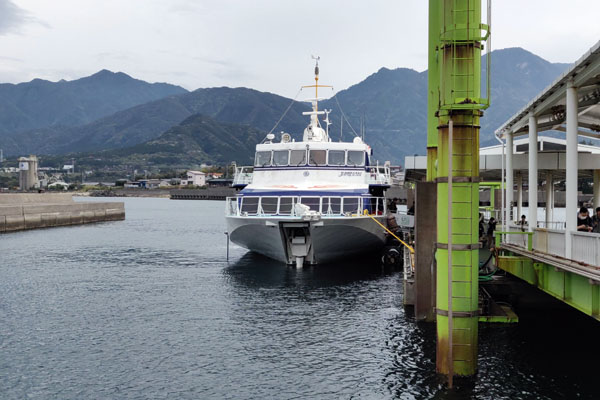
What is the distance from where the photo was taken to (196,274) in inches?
1366

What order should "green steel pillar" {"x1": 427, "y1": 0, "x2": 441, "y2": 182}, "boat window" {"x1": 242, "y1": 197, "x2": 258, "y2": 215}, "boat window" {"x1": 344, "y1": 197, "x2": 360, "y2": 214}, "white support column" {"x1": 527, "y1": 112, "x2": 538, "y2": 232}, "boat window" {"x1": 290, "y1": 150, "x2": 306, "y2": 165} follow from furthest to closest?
"boat window" {"x1": 290, "y1": 150, "x2": 306, "y2": 165}, "boat window" {"x1": 242, "y1": 197, "x2": 258, "y2": 215}, "boat window" {"x1": 344, "y1": 197, "x2": 360, "y2": 214}, "green steel pillar" {"x1": 427, "y1": 0, "x2": 441, "y2": 182}, "white support column" {"x1": 527, "y1": 112, "x2": 538, "y2": 232}

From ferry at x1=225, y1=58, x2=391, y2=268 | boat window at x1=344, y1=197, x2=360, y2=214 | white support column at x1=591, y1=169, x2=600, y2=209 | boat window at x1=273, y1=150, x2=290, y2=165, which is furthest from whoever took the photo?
boat window at x1=273, y1=150, x2=290, y2=165

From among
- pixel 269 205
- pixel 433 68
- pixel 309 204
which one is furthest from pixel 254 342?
pixel 269 205

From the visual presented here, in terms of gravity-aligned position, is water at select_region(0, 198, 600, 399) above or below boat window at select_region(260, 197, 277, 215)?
below

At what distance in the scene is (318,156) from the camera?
123 ft

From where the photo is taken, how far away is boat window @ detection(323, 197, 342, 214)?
3338 cm

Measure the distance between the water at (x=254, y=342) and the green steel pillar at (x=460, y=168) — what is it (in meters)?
1.77

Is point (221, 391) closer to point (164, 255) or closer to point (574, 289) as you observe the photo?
point (574, 289)

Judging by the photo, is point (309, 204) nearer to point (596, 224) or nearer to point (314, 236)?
point (314, 236)

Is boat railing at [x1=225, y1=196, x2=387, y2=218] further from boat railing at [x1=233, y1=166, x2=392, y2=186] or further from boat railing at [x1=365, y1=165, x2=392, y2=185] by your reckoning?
boat railing at [x1=233, y1=166, x2=392, y2=186]

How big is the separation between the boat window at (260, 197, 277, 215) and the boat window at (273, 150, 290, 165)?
4457mm

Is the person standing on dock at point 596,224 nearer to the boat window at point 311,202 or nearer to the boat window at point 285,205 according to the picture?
the boat window at point 311,202

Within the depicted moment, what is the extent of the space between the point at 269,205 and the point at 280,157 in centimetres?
516

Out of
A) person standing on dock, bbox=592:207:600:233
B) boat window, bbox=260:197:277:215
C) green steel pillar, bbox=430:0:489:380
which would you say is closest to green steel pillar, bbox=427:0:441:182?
green steel pillar, bbox=430:0:489:380
